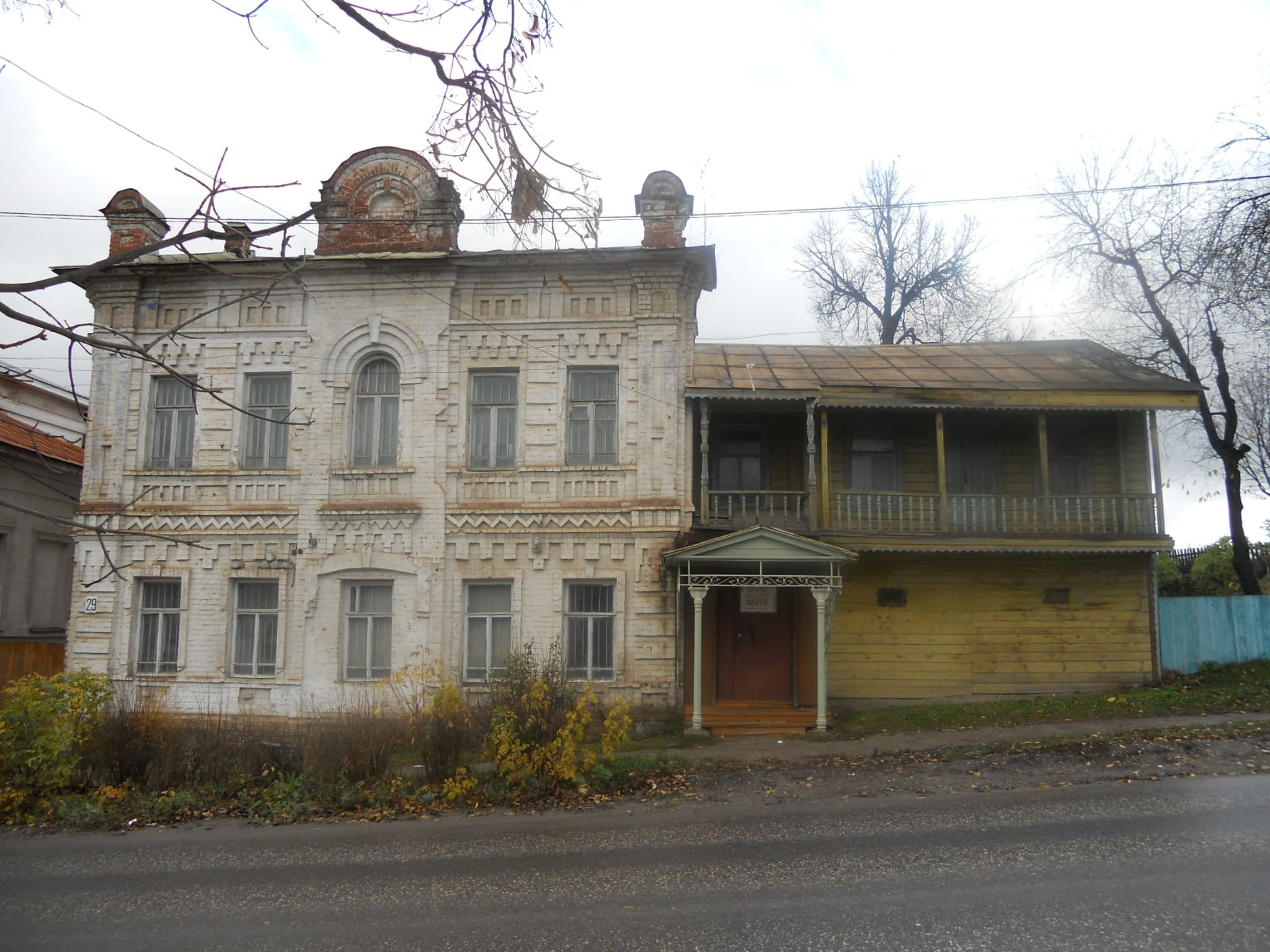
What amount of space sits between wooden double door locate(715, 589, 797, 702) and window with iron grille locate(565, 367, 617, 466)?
3296 millimetres

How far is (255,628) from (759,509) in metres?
9.03

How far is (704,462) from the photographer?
1520 centimetres

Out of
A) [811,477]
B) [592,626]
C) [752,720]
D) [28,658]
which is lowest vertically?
[752,720]

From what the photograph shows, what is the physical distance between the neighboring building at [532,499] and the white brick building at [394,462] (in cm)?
5

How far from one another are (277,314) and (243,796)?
9099 mm

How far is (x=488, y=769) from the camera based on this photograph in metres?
10.9

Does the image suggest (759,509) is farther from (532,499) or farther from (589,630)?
(532,499)

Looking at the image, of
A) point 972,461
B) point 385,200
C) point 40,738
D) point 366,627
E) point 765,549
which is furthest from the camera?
point 972,461

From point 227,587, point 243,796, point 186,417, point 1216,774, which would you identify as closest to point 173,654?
point 227,587

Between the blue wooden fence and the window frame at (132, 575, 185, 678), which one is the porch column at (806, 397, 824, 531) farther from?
the window frame at (132, 575, 185, 678)

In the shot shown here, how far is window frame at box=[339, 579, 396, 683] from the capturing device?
50.2ft

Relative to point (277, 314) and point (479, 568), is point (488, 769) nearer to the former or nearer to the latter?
point (479, 568)

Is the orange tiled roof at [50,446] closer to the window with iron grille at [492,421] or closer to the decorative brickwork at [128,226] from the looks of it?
the decorative brickwork at [128,226]

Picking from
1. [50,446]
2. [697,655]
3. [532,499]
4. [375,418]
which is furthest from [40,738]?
[50,446]
